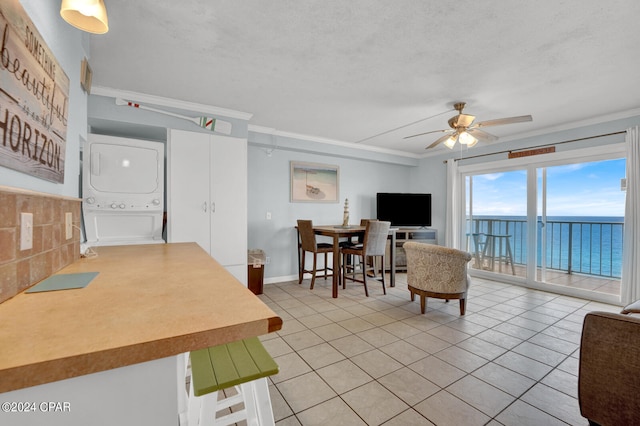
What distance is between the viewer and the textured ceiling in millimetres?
1687

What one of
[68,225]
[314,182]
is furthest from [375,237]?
[68,225]

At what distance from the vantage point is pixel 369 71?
2.39 metres

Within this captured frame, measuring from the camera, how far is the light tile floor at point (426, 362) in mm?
1580

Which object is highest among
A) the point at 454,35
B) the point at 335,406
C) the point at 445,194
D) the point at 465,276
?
the point at 454,35

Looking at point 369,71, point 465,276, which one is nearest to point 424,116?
point 369,71

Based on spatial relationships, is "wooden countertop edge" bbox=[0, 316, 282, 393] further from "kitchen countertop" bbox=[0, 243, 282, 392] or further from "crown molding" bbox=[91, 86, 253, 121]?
"crown molding" bbox=[91, 86, 253, 121]

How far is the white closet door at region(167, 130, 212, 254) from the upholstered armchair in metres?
2.34

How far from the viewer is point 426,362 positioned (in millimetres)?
2088

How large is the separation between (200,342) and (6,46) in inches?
39.4

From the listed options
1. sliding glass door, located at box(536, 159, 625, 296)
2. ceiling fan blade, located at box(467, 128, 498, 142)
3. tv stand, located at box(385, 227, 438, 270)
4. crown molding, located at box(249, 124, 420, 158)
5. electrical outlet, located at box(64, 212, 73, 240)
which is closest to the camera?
electrical outlet, located at box(64, 212, 73, 240)

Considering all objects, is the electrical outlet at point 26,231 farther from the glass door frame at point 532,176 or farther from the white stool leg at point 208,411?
the glass door frame at point 532,176

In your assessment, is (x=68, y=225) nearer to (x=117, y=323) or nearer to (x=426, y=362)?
(x=117, y=323)

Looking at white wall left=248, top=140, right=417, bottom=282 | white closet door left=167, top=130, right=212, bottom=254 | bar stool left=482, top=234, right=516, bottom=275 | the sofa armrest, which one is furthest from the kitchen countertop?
bar stool left=482, top=234, right=516, bottom=275

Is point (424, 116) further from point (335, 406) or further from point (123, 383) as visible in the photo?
point (123, 383)
